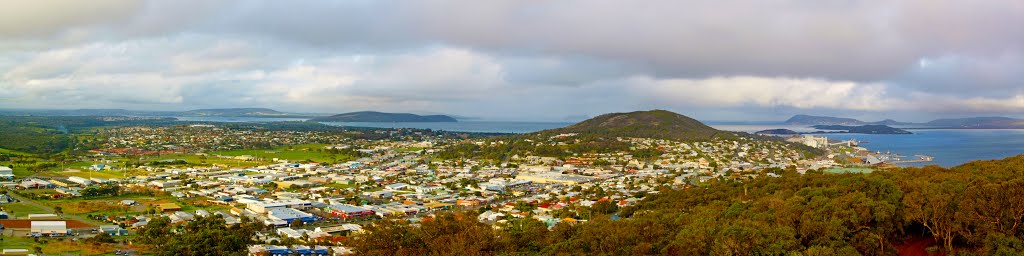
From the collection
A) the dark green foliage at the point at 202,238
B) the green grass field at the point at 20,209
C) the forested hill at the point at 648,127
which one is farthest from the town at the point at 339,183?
the forested hill at the point at 648,127

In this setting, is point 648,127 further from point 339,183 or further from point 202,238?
point 202,238

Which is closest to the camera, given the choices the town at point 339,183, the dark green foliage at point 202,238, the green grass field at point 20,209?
the dark green foliage at point 202,238

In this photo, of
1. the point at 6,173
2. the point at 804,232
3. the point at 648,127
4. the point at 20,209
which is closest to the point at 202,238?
the point at 804,232

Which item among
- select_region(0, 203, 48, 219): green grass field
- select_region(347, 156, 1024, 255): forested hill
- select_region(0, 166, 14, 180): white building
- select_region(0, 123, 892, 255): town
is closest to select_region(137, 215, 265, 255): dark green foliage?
select_region(0, 123, 892, 255): town

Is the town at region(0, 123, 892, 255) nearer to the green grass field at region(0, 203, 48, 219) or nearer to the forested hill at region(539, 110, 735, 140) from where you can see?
the green grass field at region(0, 203, 48, 219)

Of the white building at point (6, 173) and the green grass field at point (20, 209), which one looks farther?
the white building at point (6, 173)

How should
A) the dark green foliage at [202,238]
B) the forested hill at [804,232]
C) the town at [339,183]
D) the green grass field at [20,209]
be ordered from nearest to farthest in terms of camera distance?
the forested hill at [804,232] → the dark green foliage at [202,238] → the town at [339,183] → the green grass field at [20,209]

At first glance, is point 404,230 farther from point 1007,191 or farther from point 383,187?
point 383,187

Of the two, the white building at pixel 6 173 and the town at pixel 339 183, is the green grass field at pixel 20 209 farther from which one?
the white building at pixel 6 173

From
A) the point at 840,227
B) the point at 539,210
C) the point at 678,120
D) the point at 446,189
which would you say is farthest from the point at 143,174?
the point at 678,120
